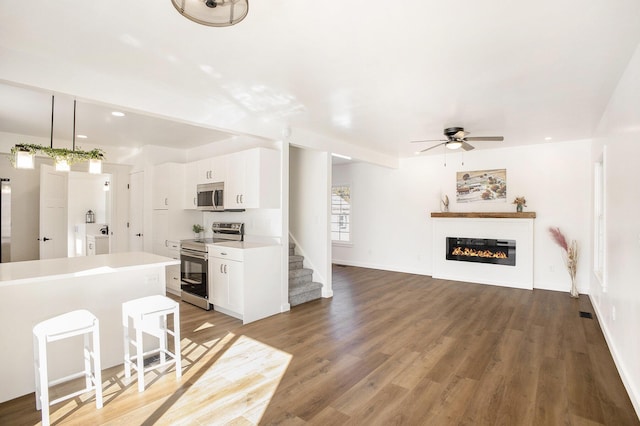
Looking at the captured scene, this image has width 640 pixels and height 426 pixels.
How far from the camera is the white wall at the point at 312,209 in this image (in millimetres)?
5352

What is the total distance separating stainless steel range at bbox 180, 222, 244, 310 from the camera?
468 centimetres

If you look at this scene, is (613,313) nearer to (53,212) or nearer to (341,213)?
(341,213)

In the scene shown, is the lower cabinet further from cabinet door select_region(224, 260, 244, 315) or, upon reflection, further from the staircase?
the staircase

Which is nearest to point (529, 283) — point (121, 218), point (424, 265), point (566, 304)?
point (566, 304)

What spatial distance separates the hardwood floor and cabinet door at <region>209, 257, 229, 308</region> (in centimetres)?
21

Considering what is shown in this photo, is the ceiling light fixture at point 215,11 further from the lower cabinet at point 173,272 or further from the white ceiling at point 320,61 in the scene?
the lower cabinet at point 173,272

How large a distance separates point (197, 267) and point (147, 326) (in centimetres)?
178

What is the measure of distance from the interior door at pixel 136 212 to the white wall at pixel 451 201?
4.66 metres

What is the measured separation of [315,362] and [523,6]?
317 cm

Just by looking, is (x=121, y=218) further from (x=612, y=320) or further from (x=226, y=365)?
(x=612, y=320)

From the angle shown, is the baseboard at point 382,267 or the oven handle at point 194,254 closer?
the oven handle at point 194,254

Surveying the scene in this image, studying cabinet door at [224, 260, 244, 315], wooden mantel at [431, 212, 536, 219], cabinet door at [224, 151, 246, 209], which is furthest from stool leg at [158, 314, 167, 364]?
wooden mantel at [431, 212, 536, 219]

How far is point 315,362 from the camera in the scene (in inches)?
119

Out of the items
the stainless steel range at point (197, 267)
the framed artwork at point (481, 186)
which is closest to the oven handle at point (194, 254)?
the stainless steel range at point (197, 267)
